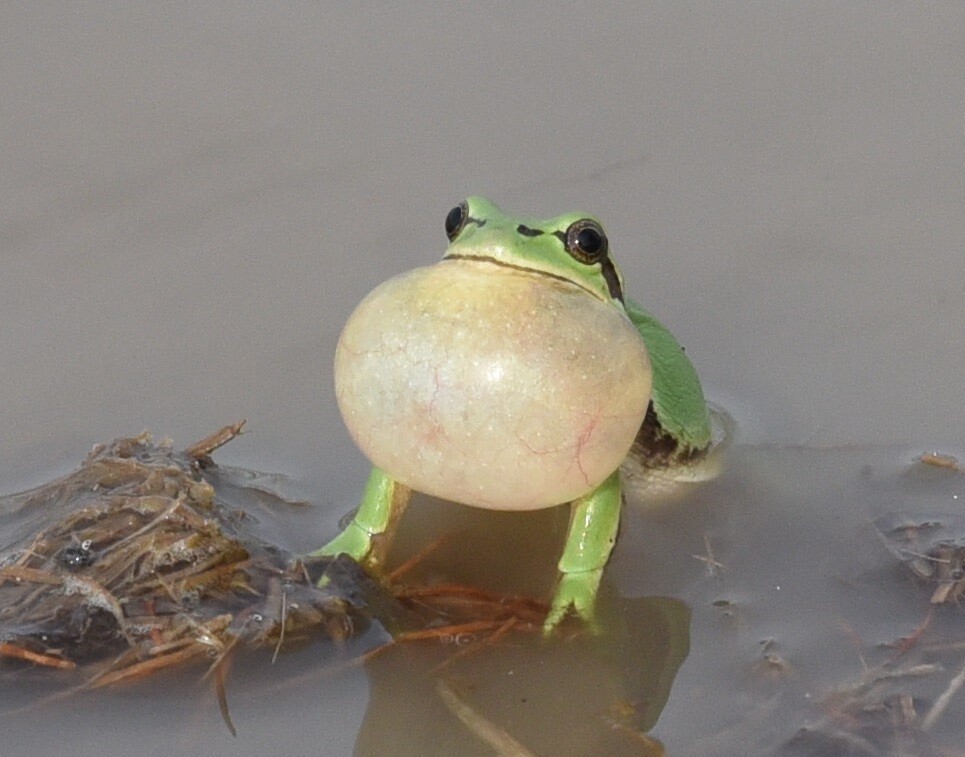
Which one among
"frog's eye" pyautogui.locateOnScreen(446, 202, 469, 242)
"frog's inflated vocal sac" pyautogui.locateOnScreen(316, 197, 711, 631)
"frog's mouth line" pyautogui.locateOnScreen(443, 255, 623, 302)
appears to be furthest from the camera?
"frog's eye" pyautogui.locateOnScreen(446, 202, 469, 242)

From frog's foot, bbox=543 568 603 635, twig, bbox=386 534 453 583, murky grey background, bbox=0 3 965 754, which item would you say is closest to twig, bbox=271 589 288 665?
twig, bbox=386 534 453 583

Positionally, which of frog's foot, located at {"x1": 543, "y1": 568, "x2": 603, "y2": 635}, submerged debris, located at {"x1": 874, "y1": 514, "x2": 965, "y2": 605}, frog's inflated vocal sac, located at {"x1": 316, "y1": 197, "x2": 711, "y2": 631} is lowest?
submerged debris, located at {"x1": 874, "y1": 514, "x2": 965, "y2": 605}

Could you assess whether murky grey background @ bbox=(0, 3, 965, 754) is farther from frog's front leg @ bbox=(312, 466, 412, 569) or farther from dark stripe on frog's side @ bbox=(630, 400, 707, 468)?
dark stripe on frog's side @ bbox=(630, 400, 707, 468)

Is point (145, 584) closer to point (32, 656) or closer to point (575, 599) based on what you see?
point (32, 656)

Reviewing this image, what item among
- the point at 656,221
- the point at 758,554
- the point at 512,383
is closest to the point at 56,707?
the point at 512,383

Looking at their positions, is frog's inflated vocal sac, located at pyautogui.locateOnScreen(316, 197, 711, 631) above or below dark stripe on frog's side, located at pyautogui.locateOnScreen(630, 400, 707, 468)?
above

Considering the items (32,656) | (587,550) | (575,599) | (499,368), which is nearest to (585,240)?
(499,368)
